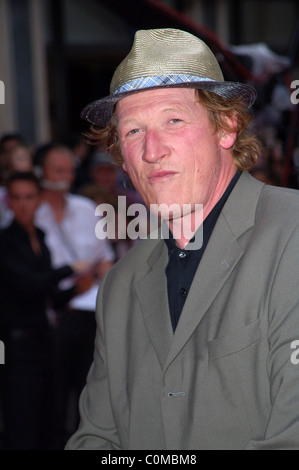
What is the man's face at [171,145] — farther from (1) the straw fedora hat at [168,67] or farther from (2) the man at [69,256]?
(2) the man at [69,256]

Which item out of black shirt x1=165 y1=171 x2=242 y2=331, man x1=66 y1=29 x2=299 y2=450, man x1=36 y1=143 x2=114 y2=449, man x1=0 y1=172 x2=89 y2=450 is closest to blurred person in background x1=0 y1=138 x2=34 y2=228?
man x1=36 y1=143 x2=114 y2=449

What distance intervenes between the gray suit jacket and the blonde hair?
0.16 m

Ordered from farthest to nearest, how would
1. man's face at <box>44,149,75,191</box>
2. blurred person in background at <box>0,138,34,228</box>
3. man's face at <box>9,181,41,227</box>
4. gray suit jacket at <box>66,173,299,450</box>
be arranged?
1. blurred person in background at <box>0,138,34,228</box>
2. man's face at <box>44,149,75,191</box>
3. man's face at <box>9,181,41,227</box>
4. gray suit jacket at <box>66,173,299,450</box>

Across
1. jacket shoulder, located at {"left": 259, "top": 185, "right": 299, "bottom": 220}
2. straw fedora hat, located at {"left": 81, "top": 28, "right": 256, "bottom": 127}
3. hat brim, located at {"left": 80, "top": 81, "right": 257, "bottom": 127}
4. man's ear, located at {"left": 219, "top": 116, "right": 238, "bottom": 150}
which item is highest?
straw fedora hat, located at {"left": 81, "top": 28, "right": 256, "bottom": 127}

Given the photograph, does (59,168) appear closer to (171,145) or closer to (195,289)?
(171,145)

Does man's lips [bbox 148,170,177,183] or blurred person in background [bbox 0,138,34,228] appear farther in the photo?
blurred person in background [bbox 0,138,34,228]

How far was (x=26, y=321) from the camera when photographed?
15.9 ft

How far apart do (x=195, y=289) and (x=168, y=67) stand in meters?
0.68

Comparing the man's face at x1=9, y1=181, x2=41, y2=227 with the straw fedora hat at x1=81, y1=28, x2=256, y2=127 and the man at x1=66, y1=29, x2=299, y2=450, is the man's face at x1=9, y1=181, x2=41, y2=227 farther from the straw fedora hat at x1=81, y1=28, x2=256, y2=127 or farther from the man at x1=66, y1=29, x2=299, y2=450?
the straw fedora hat at x1=81, y1=28, x2=256, y2=127

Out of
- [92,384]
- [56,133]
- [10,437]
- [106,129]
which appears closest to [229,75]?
[106,129]

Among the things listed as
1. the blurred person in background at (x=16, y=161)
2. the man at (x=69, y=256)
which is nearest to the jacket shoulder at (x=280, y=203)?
the man at (x=69, y=256)

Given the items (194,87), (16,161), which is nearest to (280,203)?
(194,87)

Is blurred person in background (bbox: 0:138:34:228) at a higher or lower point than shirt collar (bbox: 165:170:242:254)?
lower

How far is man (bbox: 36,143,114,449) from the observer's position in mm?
4844
